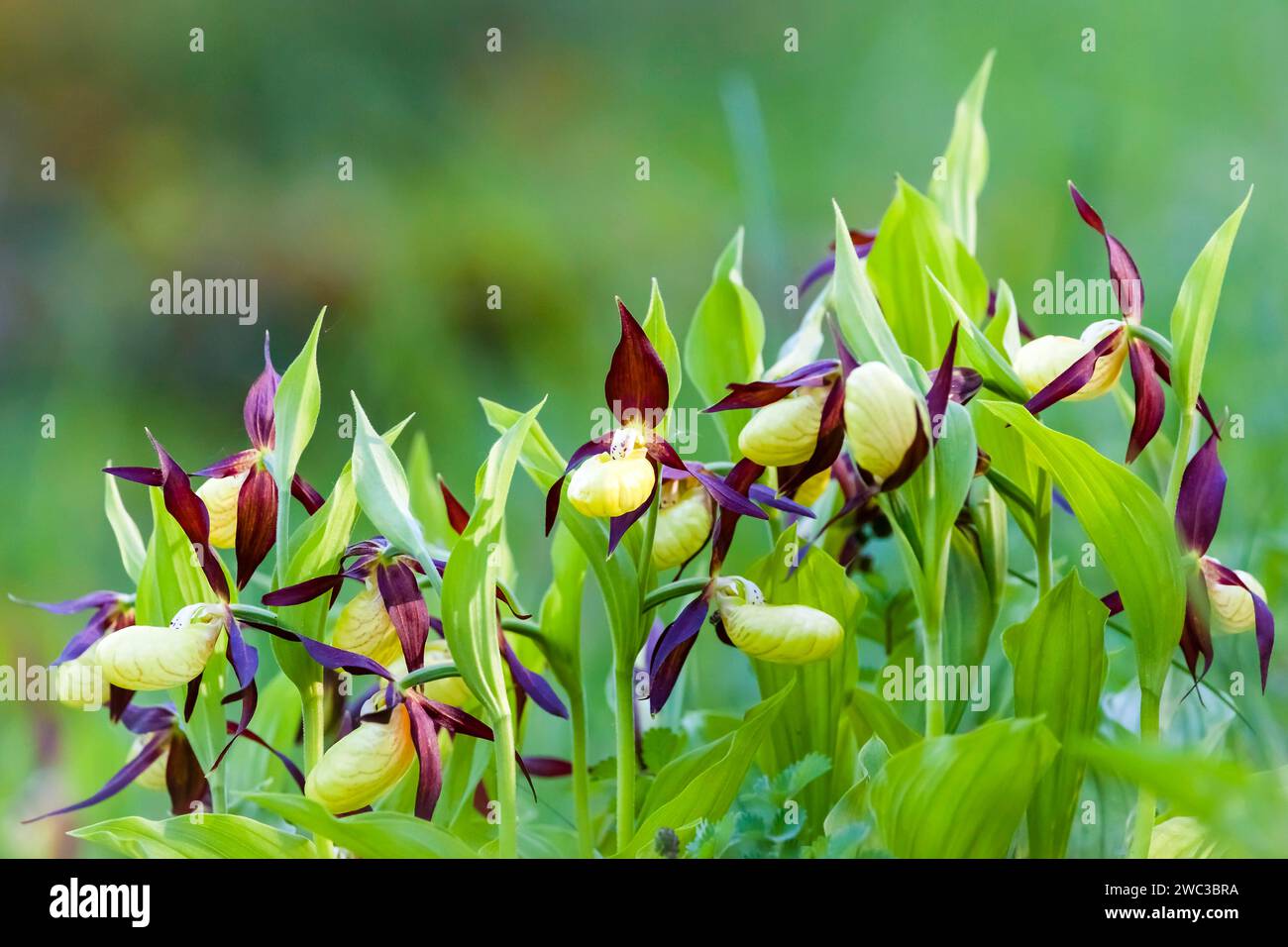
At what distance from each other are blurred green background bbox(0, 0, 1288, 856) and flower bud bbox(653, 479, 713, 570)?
651 millimetres

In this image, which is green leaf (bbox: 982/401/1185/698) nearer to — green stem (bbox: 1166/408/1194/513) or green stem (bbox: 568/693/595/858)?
green stem (bbox: 1166/408/1194/513)

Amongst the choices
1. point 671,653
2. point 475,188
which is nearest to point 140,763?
point 671,653

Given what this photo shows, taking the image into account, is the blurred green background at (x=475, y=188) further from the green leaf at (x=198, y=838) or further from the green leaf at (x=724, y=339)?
the green leaf at (x=198, y=838)

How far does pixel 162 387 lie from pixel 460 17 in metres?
0.83

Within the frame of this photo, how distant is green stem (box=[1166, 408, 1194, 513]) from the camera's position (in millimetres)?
745

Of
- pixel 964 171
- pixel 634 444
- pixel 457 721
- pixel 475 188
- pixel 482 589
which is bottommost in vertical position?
pixel 457 721

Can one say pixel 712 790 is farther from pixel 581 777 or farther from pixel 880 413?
pixel 880 413

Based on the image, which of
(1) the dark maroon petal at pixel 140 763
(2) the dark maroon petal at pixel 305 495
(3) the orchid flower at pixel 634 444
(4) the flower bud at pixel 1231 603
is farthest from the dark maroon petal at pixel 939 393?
(1) the dark maroon petal at pixel 140 763

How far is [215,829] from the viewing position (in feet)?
2.47

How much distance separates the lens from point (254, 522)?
776 millimetres

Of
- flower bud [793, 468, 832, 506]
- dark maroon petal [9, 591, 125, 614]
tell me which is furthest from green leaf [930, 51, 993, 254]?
dark maroon petal [9, 591, 125, 614]

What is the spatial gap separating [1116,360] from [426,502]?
73 centimetres

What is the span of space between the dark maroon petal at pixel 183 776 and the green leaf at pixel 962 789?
62 centimetres

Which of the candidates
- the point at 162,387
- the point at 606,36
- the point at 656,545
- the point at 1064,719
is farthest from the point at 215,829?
the point at 606,36
